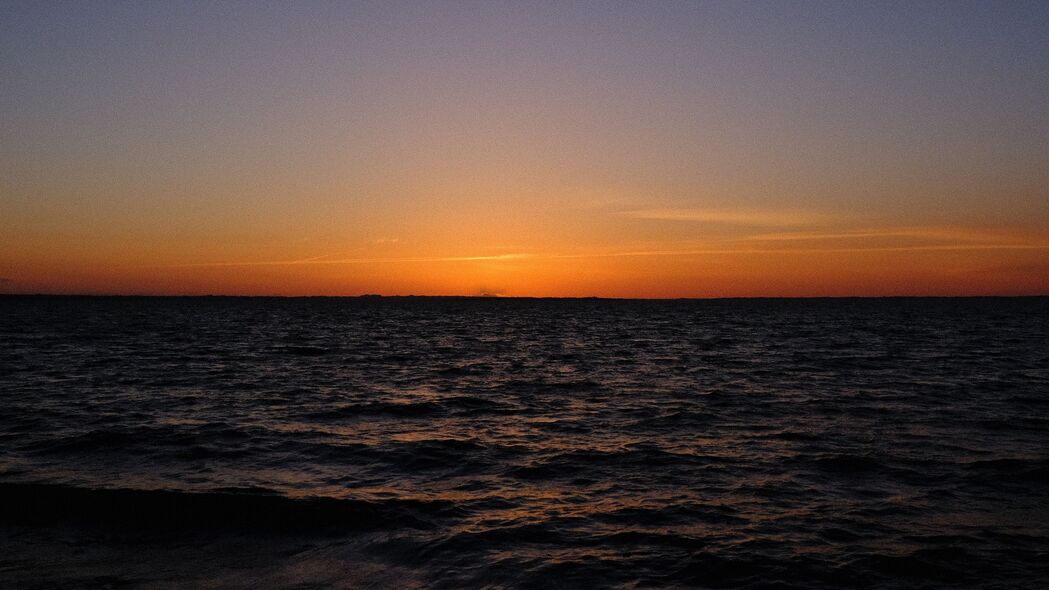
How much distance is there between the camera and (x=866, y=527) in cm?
1226

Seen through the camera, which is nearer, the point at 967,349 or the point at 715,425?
the point at 715,425

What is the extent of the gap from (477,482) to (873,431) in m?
12.4

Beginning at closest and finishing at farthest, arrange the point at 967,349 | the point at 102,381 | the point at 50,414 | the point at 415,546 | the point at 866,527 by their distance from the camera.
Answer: the point at 415,546
the point at 866,527
the point at 50,414
the point at 102,381
the point at 967,349

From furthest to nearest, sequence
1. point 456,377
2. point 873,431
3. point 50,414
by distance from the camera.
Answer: point 456,377
point 50,414
point 873,431

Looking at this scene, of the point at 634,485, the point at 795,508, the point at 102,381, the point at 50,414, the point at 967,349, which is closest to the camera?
the point at 795,508

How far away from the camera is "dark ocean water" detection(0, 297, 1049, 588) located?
1061 centimetres

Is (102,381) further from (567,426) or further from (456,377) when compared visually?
(567,426)

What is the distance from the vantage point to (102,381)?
31719 mm

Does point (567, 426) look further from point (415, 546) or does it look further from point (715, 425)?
point (415, 546)

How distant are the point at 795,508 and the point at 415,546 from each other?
7.11 meters

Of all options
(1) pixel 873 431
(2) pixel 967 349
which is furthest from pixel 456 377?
(2) pixel 967 349

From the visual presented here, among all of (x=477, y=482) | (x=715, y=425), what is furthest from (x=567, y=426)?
(x=477, y=482)

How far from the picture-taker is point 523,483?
49.9 ft

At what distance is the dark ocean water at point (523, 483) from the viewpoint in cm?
1061
